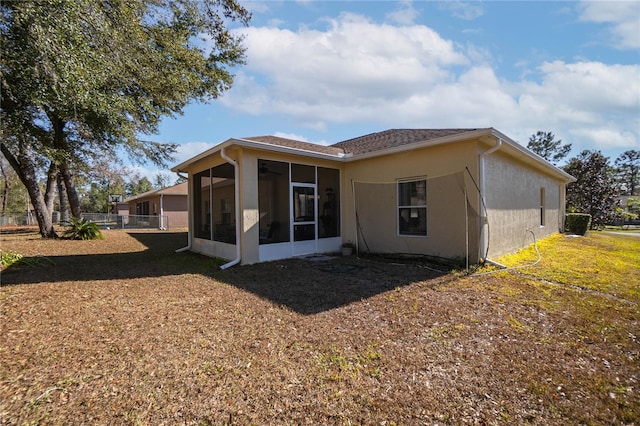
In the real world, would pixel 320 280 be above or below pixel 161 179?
below

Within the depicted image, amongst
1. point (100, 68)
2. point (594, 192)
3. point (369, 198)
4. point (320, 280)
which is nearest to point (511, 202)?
point (369, 198)

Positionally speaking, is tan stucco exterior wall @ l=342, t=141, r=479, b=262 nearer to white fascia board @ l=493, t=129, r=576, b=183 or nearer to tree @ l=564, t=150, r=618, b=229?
white fascia board @ l=493, t=129, r=576, b=183

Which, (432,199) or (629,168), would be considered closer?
(432,199)

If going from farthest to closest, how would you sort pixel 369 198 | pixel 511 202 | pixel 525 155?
pixel 369 198 → pixel 511 202 → pixel 525 155

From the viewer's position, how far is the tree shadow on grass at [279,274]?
191 inches

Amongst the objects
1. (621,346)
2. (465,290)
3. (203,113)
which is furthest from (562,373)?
(203,113)

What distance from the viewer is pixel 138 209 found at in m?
32.7

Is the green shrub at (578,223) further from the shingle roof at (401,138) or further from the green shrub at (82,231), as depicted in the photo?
the green shrub at (82,231)

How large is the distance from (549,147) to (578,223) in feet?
99.8

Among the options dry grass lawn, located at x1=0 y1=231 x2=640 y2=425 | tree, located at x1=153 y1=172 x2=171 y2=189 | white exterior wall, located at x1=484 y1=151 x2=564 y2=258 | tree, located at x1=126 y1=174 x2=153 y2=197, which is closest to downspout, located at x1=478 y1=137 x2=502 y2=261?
white exterior wall, located at x1=484 y1=151 x2=564 y2=258

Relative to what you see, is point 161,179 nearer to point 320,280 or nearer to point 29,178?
point 29,178

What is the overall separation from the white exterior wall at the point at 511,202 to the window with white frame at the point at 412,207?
4.66ft

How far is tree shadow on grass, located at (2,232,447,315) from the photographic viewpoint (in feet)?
15.9

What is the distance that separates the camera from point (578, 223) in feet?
44.8
